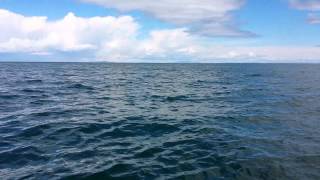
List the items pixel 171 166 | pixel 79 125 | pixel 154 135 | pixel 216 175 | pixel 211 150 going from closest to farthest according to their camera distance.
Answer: pixel 216 175 < pixel 171 166 < pixel 211 150 < pixel 154 135 < pixel 79 125

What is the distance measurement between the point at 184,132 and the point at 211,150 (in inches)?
134

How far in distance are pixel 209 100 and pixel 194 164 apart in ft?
60.0

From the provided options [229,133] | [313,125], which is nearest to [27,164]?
[229,133]

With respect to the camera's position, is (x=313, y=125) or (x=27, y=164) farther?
(x=313, y=125)

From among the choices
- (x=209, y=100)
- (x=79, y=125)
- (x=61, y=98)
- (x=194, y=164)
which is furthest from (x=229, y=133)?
(x=61, y=98)

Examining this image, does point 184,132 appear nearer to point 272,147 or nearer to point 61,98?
Result: point 272,147

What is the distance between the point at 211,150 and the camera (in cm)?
1423

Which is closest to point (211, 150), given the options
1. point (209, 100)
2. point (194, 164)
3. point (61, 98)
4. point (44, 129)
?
point (194, 164)

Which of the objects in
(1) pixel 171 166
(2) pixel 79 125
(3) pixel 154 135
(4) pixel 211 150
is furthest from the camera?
(2) pixel 79 125

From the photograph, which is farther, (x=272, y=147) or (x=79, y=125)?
(x=79, y=125)

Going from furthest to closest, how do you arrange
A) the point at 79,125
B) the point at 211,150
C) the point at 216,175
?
the point at 79,125
the point at 211,150
the point at 216,175

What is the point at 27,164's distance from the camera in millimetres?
12055

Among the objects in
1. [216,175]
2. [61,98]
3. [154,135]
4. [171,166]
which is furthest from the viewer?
[61,98]

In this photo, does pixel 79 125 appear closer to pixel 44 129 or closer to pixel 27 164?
pixel 44 129
